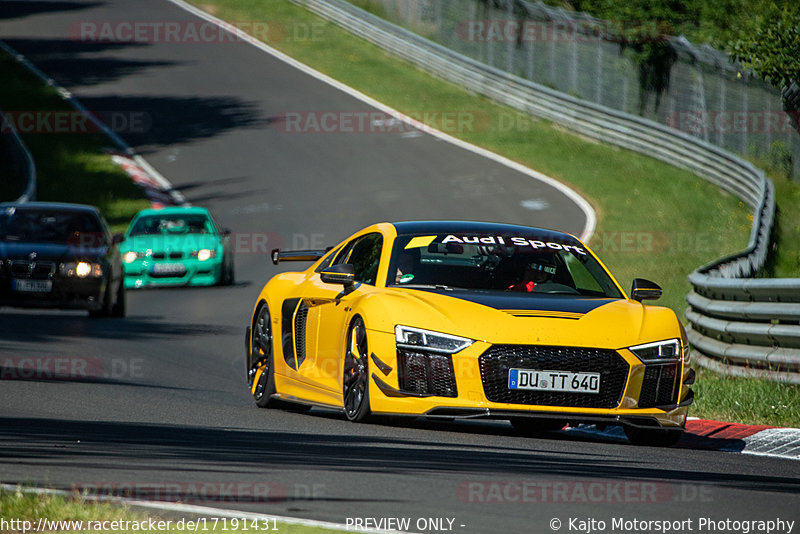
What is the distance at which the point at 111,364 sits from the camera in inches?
537

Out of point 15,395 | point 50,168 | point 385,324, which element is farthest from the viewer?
point 50,168

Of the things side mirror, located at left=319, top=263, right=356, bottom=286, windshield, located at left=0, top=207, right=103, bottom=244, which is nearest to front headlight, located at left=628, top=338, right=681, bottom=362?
side mirror, located at left=319, top=263, right=356, bottom=286

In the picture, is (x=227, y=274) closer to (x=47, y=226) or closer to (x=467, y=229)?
(x=47, y=226)

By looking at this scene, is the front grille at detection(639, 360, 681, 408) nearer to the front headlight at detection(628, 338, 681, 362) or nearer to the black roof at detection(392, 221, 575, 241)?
the front headlight at detection(628, 338, 681, 362)

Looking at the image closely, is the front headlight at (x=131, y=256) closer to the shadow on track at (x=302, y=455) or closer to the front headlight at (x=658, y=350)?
the shadow on track at (x=302, y=455)

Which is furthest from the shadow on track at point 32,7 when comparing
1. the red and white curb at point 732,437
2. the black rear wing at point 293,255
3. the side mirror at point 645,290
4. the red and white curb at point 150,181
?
the side mirror at point 645,290

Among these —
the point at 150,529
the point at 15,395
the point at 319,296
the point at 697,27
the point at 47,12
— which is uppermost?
the point at 150,529

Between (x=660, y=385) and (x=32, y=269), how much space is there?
11.3m

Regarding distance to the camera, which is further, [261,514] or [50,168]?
[50,168]

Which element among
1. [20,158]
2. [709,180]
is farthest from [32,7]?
[709,180]

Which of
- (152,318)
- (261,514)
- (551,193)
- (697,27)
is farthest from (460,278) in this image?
(697,27)

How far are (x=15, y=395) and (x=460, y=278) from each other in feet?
11.2

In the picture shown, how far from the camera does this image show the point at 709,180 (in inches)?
1299

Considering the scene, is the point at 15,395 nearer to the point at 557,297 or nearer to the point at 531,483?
the point at 557,297
